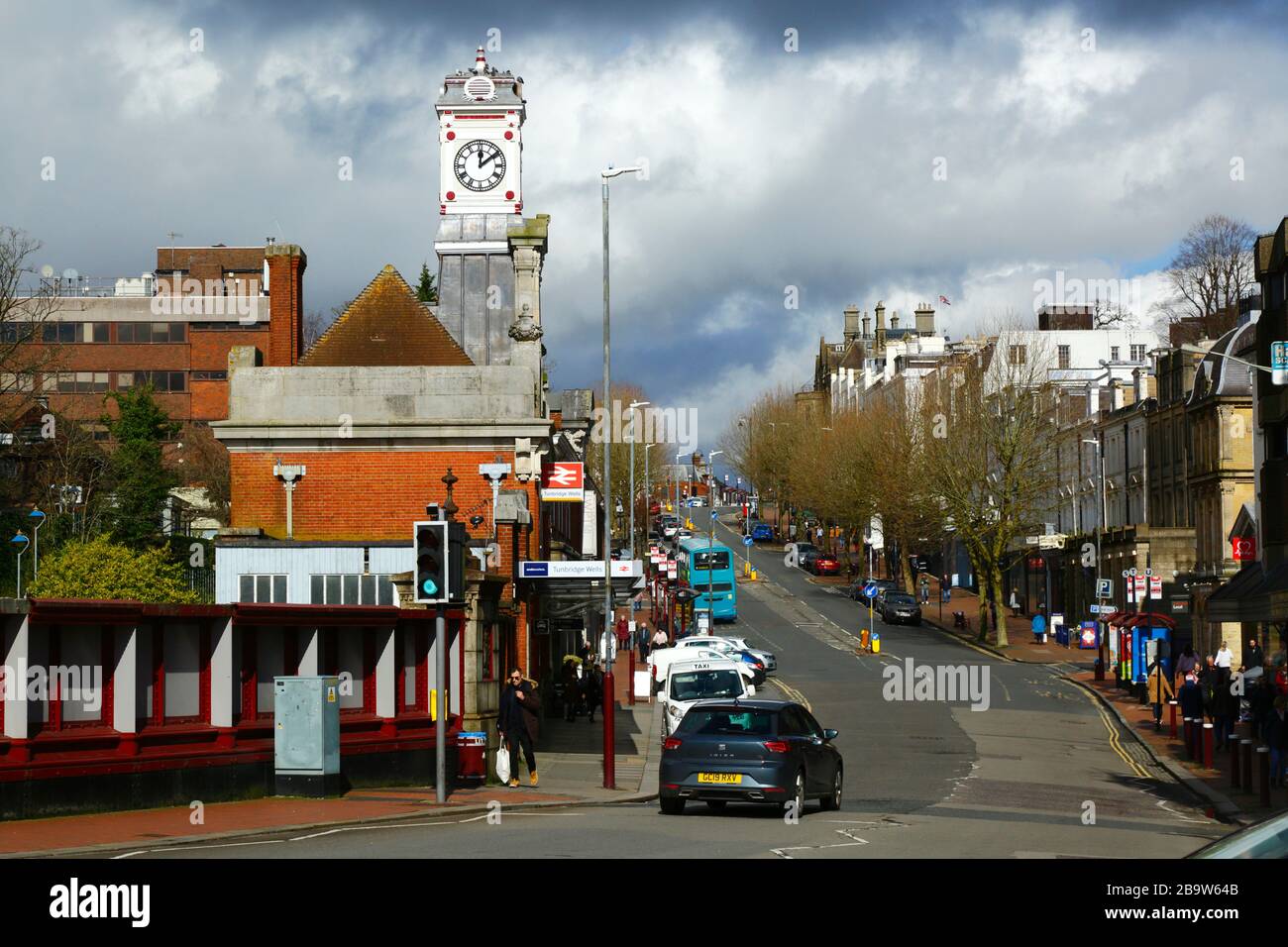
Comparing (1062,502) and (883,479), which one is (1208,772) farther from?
(883,479)

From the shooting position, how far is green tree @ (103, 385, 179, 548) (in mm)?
67250

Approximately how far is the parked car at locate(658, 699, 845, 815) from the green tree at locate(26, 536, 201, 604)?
2784 cm

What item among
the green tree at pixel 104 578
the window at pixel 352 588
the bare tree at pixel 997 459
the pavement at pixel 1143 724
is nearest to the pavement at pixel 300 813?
the window at pixel 352 588

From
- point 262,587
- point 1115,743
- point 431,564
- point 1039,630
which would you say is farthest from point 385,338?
point 1039,630

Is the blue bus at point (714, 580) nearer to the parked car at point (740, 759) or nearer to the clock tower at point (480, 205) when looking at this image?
the clock tower at point (480, 205)

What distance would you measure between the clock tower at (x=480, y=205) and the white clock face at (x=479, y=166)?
0.01 m

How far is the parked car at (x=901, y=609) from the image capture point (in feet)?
266

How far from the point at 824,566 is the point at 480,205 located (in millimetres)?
66361

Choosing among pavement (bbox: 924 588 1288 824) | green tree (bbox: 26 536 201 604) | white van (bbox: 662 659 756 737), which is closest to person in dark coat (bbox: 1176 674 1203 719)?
pavement (bbox: 924 588 1288 824)

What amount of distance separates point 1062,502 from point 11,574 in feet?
145
